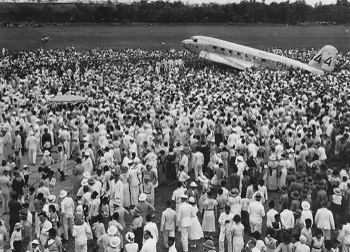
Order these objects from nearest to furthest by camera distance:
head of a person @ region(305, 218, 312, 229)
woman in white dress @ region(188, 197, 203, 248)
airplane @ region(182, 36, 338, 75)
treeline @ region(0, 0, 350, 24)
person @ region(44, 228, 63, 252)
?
person @ region(44, 228, 63, 252), head of a person @ region(305, 218, 312, 229), woman in white dress @ region(188, 197, 203, 248), airplane @ region(182, 36, 338, 75), treeline @ region(0, 0, 350, 24)

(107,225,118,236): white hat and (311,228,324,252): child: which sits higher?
(107,225,118,236): white hat

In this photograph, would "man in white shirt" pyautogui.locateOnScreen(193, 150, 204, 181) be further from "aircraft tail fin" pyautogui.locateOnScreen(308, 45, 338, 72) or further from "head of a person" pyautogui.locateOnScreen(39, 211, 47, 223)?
"aircraft tail fin" pyautogui.locateOnScreen(308, 45, 338, 72)

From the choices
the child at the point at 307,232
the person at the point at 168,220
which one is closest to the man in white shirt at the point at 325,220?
the child at the point at 307,232

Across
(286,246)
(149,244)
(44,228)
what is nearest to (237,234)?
(286,246)

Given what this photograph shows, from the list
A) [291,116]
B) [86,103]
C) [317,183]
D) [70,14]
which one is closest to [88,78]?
[86,103]

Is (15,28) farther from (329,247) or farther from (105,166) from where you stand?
(329,247)

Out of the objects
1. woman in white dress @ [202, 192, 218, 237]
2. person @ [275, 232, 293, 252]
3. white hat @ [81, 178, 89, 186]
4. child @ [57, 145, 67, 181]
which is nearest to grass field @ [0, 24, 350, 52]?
child @ [57, 145, 67, 181]
